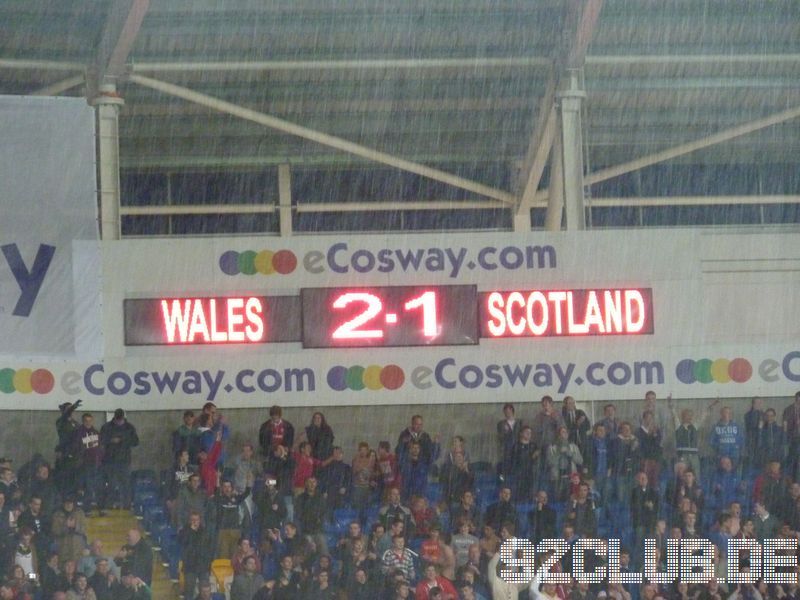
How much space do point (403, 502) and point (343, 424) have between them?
6.79ft

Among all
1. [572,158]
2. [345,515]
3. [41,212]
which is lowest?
[345,515]

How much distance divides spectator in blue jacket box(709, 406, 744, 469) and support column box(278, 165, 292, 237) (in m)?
7.25

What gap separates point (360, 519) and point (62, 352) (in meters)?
6.99

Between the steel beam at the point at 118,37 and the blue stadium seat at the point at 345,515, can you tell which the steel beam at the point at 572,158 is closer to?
the blue stadium seat at the point at 345,515

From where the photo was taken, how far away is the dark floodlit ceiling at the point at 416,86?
703 inches

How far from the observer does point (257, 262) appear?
54.5ft

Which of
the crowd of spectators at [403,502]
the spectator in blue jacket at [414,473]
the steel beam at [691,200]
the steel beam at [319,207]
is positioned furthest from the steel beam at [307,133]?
the spectator in blue jacket at [414,473]

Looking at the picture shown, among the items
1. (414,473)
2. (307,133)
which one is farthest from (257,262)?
(414,473)

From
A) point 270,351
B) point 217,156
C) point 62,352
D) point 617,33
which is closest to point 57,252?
point 62,352

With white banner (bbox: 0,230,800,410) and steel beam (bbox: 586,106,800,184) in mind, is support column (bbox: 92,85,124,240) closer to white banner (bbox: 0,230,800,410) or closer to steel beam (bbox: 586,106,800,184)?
white banner (bbox: 0,230,800,410)

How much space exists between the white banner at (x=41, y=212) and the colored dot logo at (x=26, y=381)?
649 cm

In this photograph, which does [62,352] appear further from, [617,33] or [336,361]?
[617,33]

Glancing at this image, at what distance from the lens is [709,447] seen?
18.3 metres

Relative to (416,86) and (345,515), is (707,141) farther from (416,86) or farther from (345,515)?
(345,515)
